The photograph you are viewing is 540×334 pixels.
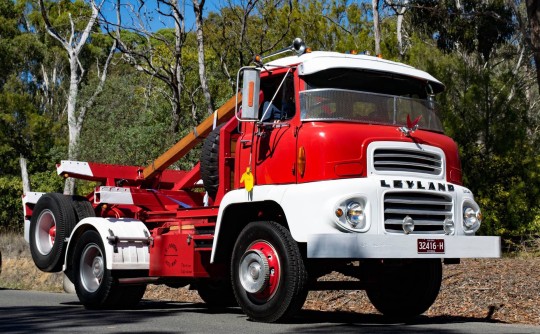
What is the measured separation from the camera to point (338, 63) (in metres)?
9.07

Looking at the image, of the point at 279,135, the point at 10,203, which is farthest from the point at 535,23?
the point at 10,203

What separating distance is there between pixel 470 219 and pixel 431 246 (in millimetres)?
912

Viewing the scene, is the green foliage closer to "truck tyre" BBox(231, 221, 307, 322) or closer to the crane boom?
the crane boom

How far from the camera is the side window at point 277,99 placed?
9164 millimetres

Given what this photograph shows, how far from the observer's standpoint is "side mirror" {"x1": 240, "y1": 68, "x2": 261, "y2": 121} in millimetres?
8883

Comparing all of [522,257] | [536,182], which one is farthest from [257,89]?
[536,182]

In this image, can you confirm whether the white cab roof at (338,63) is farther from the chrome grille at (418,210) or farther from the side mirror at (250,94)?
the chrome grille at (418,210)

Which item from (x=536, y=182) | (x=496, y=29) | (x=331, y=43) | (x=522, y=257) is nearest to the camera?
(x=522, y=257)

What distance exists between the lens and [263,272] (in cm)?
860

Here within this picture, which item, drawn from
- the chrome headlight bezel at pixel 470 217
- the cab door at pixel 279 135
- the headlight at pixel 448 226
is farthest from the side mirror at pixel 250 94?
the chrome headlight bezel at pixel 470 217

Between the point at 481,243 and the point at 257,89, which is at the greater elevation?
the point at 257,89

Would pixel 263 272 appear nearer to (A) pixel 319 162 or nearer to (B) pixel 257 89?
(A) pixel 319 162

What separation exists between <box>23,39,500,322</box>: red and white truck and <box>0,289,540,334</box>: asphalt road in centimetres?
37

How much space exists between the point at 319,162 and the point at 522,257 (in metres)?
7.89
